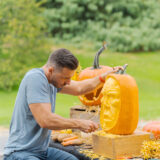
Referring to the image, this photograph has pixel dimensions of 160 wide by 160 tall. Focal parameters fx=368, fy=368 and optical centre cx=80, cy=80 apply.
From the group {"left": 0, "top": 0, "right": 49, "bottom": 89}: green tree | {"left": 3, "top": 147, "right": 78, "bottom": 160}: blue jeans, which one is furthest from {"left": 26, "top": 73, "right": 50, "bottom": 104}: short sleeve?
{"left": 0, "top": 0, "right": 49, "bottom": 89}: green tree

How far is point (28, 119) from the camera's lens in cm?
329

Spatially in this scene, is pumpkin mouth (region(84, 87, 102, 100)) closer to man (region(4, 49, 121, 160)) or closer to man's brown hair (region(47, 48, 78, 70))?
man (region(4, 49, 121, 160))

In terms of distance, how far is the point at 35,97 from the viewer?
3168 millimetres

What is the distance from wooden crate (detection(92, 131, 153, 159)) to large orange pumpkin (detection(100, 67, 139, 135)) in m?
0.10

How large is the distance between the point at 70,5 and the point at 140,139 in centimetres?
1449

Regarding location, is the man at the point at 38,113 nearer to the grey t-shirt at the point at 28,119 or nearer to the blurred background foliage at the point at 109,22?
the grey t-shirt at the point at 28,119

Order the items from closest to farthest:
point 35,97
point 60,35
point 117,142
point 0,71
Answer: point 35,97 < point 117,142 < point 0,71 < point 60,35

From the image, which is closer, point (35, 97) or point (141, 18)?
point (35, 97)

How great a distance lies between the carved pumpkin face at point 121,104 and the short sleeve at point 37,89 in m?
0.79

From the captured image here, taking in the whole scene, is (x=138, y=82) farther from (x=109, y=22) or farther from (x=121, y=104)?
(x=121, y=104)

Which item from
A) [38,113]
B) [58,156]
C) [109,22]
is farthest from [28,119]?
[109,22]

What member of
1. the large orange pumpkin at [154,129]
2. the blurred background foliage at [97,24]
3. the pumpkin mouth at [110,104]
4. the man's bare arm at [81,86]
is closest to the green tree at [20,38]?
the blurred background foliage at [97,24]

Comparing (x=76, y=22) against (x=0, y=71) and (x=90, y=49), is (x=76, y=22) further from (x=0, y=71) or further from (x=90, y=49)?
(x=0, y=71)

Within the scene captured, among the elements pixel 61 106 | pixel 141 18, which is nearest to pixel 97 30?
A: pixel 141 18
